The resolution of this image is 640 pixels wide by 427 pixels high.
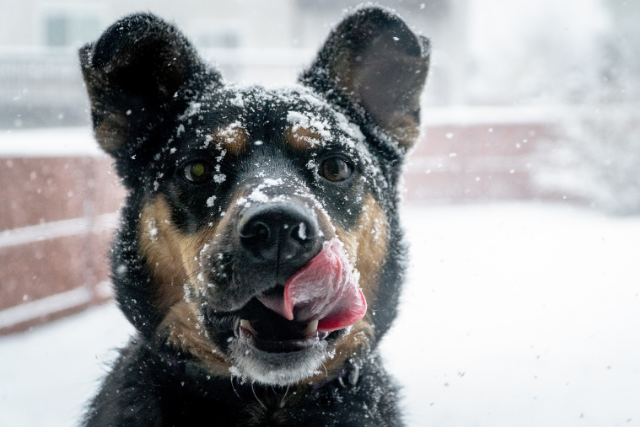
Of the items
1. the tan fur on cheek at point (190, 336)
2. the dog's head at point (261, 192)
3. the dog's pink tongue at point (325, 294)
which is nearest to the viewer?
the dog's pink tongue at point (325, 294)

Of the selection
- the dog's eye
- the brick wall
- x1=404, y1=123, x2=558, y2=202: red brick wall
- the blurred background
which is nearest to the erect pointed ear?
the blurred background

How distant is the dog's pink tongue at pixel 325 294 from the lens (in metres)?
1.87

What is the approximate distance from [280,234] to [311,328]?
0.44 metres

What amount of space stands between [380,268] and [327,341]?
790 mm

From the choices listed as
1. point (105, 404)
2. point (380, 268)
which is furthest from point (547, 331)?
point (105, 404)

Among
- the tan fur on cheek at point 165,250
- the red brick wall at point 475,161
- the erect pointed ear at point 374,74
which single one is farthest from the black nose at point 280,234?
the red brick wall at point 475,161

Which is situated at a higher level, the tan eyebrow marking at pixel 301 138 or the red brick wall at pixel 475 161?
the tan eyebrow marking at pixel 301 138

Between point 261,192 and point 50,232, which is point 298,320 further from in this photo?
point 50,232

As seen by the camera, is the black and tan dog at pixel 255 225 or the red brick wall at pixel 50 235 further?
the red brick wall at pixel 50 235

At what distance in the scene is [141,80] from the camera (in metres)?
2.90

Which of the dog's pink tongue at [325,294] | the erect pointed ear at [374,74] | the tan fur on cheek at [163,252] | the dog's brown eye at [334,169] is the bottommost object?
the tan fur on cheek at [163,252]

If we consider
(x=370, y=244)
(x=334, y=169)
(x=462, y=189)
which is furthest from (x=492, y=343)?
(x=462, y=189)

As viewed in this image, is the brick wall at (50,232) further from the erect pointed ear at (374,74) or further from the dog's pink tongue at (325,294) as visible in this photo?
the dog's pink tongue at (325,294)

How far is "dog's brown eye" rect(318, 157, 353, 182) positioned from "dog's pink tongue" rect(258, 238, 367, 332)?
61 cm
